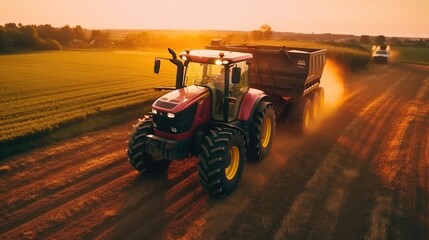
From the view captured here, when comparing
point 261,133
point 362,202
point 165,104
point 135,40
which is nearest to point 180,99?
point 165,104

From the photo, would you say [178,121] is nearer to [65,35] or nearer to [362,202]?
[362,202]

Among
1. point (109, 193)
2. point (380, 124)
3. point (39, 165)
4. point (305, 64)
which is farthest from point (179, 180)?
point (380, 124)

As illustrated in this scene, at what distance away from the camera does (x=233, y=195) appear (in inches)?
258

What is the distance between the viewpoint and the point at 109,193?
6492 mm

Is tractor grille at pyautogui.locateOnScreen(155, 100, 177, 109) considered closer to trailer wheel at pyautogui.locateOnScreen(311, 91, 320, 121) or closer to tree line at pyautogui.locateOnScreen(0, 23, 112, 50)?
trailer wheel at pyautogui.locateOnScreen(311, 91, 320, 121)

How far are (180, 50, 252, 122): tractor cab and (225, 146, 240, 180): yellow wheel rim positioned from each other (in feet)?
2.27

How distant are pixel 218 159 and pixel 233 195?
3.31 feet

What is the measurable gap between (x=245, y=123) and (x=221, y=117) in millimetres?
662

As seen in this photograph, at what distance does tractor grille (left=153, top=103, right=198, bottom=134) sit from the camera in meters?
6.16

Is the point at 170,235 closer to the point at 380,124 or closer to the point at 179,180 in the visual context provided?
the point at 179,180

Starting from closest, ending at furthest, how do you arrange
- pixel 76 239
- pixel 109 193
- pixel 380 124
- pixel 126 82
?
pixel 76 239
pixel 109 193
pixel 380 124
pixel 126 82

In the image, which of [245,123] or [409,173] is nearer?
[245,123]

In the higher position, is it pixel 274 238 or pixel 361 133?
pixel 361 133

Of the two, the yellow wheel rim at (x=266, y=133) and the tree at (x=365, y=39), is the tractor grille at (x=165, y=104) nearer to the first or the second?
the yellow wheel rim at (x=266, y=133)
